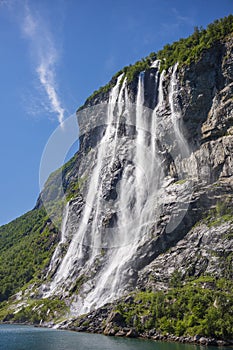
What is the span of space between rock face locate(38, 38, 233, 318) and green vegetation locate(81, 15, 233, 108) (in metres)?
1.74

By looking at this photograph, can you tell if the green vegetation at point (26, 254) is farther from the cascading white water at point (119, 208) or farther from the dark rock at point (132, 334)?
the dark rock at point (132, 334)

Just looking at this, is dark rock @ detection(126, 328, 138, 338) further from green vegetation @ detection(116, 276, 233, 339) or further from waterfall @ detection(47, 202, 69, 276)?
waterfall @ detection(47, 202, 69, 276)

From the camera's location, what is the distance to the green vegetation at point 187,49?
62750mm

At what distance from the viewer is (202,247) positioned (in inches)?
1831

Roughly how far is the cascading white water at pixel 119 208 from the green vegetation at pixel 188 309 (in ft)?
26.6

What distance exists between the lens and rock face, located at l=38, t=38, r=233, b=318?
159ft

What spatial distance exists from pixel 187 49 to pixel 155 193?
28.7 m

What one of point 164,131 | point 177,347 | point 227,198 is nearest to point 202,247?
point 227,198

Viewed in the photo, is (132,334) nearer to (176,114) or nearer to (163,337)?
(163,337)

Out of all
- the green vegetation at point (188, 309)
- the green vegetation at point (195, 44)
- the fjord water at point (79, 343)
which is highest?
the green vegetation at point (195, 44)

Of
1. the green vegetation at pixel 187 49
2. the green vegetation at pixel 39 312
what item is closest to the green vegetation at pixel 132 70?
the green vegetation at pixel 187 49

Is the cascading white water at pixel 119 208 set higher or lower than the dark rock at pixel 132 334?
higher

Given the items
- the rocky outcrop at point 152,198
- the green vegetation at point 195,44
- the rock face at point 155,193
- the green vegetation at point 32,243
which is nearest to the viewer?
the rocky outcrop at point 152,198

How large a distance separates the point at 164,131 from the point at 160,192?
38.2ft
